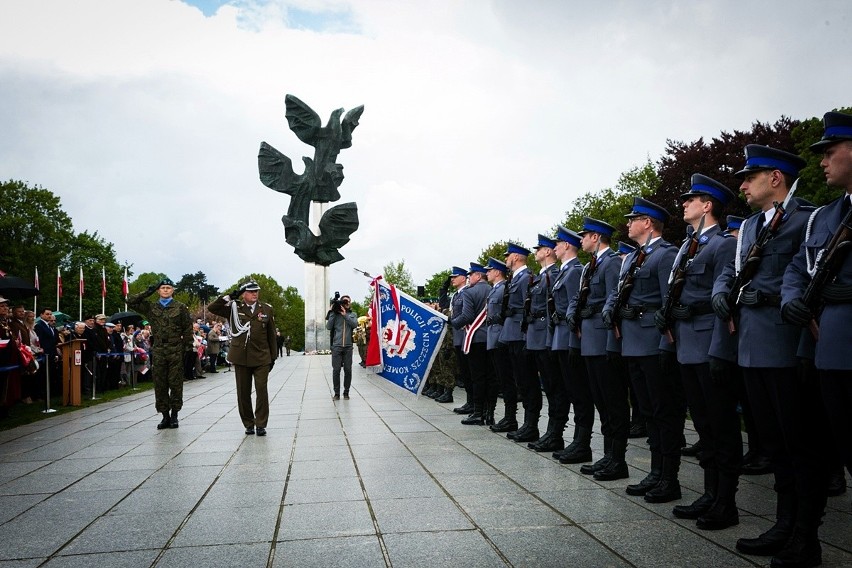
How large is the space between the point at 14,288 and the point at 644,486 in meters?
12.7

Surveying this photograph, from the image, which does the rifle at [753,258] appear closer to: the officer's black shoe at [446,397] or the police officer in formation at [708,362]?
the police officer in formation at [708,362]

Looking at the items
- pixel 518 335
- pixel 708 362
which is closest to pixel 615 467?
pixel 708 362

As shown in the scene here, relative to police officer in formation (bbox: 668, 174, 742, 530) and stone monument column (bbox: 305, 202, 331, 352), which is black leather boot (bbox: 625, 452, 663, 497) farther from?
stone monument column (bbox: 305, 202, 331, 352)

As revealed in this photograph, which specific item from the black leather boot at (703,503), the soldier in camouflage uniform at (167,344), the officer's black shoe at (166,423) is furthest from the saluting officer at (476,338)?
the black leather boot at (703,503)

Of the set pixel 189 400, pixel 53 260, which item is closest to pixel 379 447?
pixel 189 400

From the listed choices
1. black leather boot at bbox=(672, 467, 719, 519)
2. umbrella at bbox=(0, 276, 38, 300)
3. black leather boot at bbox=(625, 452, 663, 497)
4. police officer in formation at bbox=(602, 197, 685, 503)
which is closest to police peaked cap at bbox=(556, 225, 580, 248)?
police officer in formation at bbox=(602, 197, 685, 503)

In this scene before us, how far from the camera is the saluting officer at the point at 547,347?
8.11 meters

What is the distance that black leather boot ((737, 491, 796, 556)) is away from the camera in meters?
4.18

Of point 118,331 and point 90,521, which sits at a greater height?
point 118,331

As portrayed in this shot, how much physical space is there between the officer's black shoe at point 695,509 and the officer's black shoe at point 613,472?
1.36m

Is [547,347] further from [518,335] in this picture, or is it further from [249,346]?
[249,346]

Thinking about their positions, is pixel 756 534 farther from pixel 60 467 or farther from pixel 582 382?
pixel 60 467

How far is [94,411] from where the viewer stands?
45.8 feet

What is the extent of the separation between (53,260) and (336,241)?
73.1 feet
